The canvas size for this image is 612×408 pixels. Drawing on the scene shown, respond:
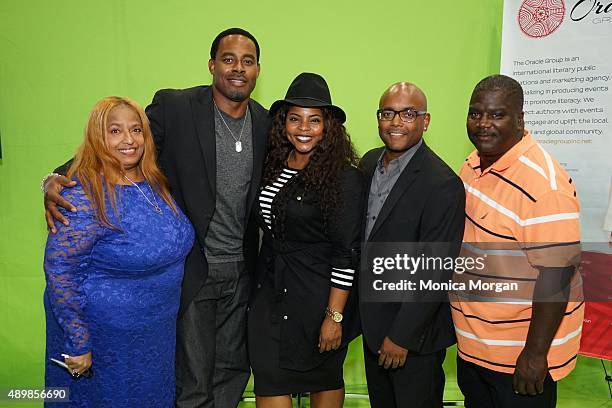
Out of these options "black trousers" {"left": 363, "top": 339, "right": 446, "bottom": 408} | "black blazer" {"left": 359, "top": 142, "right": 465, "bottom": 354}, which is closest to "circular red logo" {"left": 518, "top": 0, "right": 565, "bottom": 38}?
"black blazer" {"left": 359, "top": 142, "right": 465, "bottom": 354}

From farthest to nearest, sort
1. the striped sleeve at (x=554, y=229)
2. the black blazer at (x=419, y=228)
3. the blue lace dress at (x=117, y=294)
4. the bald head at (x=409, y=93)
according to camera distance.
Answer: the bald head at (x=409, y=93)
the black blazer at (x=419, y=228)
the blue lace dress at (x=117, y=294)
the striped sleeve at (x=554, y=229)

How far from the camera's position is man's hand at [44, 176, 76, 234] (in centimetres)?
174

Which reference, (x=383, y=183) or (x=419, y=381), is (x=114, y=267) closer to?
(x=383, y=183)

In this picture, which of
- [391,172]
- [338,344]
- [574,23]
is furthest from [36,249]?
[574,23]

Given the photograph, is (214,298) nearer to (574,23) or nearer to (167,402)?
(167,402)

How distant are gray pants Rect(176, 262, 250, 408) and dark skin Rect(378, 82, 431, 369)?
0.74 meters

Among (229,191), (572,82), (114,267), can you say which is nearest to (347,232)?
(229,191)

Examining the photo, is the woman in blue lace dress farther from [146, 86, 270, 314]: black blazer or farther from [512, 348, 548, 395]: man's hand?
[512, 348, 548, 395]: man's hand

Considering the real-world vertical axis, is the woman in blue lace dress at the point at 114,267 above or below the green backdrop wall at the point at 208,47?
below

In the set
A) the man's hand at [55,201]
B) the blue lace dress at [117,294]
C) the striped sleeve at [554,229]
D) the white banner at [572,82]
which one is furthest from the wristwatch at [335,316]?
the white banner at [572,82]

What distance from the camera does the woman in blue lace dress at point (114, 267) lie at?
1.78m

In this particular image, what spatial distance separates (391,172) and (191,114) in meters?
0.92

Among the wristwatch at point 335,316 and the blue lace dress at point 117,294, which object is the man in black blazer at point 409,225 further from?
the blue lace dress at point 117,294

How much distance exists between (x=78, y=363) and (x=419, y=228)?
138 cm
